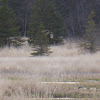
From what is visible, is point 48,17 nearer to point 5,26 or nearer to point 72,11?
point 5,26

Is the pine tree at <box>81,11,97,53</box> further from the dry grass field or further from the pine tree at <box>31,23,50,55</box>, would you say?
the pine tree at <box>31,23,50,55</box>

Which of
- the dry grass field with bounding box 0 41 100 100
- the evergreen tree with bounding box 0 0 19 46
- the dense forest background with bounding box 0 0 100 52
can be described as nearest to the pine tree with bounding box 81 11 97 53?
the dense forest background with bounding box 0 0 100 52

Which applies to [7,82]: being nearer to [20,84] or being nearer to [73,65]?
[20,84]

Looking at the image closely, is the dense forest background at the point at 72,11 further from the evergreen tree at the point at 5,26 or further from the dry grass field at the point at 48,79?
the dry grass field at the point at 48,79

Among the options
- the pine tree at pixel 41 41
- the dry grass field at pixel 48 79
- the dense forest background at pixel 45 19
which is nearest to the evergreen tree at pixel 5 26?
the dense forest background at pixel 45 19

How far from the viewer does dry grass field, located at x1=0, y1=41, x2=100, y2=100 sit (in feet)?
17.3

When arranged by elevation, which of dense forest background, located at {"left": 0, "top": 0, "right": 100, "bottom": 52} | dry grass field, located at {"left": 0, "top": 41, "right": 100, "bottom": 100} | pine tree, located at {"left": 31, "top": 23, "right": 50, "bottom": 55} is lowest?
dry grass field, located at {"left": 0, "top": 41, "right": 100, "bottom": 100}

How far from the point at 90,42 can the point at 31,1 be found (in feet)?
85.8

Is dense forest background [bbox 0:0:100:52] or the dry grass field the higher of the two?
dense forest background [bbox 0:0:100:52]

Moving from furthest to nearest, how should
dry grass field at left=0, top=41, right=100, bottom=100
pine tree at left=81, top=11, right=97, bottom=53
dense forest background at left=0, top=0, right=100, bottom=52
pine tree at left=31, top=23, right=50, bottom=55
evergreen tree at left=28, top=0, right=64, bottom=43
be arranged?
evergreen tree at left=28, top=0, right=64, bottom=43 → dense forest background at left=0, top=0, right=100, bottom=52 → pine tree at left=81, top=11, right=97, bottom=53 → pine tree at left=31, top=23, right=50, bottom=55 → dry grass field at left=0, top=41, right=100, bottom=100

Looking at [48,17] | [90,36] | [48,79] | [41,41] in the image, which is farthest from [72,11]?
[48,79]

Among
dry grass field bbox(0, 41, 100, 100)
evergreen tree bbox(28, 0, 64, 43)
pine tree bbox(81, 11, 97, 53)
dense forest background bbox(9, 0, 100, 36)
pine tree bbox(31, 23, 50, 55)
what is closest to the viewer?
dry grass field bbox(0, 41, 100, 100)

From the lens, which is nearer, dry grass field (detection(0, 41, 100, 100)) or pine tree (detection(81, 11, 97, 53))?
dry grass field (detection(0, 41, 100, 100))

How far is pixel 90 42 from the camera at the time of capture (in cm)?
1357
